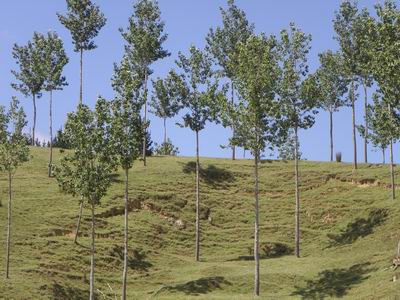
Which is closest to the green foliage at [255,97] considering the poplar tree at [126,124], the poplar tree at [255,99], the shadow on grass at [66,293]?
the poplar tree at [255,99]

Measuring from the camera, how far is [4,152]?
54656 millimetres

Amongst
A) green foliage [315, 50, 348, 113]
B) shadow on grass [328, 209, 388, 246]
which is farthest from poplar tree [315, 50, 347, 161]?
shadow on grass [328, 209, 388, 246]

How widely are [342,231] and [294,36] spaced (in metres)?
22.8

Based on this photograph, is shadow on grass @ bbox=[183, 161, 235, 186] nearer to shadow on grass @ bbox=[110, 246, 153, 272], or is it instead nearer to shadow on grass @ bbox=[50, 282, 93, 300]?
shadow on grass @ bbox=[110, 246, 153, 272]

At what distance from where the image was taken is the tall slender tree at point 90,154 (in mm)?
48062

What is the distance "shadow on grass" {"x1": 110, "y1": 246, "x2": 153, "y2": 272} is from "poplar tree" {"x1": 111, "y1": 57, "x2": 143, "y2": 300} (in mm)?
8147

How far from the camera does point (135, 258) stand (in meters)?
61.1

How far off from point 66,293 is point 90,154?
1224cm

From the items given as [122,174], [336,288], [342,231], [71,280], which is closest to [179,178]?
[122,174]

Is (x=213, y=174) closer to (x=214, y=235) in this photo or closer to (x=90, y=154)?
(x=214, y=235)

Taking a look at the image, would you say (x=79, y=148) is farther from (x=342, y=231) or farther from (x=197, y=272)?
(x=342, y=231)

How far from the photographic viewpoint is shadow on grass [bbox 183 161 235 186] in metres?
85.0

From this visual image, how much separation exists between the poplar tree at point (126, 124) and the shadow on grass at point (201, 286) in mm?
5073

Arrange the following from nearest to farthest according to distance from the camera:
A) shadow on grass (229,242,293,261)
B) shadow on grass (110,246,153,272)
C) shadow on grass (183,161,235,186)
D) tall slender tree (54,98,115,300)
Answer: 1. tall slender tree (54,98,115,300)
2. shadow on grass (110,246,153,272)
3. shadow on grass (229,242,293,261)
4. shadow on grass (183,161,235,186)
